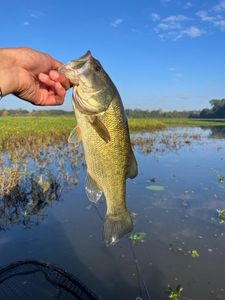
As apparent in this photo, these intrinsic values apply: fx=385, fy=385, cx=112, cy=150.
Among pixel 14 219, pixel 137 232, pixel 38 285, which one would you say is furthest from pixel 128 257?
pixel 14 219

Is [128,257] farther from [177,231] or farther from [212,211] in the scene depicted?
[212,211]

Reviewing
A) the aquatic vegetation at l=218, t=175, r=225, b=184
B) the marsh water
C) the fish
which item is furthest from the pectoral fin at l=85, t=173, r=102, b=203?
the aquatic vegetation at l=218, t=175, r=225, b=184

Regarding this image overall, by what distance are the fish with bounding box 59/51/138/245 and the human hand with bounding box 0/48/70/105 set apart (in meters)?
0.32

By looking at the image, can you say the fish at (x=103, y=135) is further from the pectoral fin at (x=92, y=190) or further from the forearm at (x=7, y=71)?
the forearm at (x=7, y=71)

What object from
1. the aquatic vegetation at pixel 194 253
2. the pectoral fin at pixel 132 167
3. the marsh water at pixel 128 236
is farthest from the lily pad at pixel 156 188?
the pectoral fin at pixel 132 167

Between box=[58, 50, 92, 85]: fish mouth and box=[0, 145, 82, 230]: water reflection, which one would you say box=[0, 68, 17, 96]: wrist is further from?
box=[0, 145, 82, 230]: water reflection

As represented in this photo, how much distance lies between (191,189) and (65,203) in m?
3.88

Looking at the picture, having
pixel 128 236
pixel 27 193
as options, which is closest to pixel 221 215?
pixel 128 236

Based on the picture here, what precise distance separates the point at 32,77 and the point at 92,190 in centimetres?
95

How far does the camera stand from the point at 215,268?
633 centimetres

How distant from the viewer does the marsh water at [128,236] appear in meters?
6.00

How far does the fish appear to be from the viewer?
2.29m

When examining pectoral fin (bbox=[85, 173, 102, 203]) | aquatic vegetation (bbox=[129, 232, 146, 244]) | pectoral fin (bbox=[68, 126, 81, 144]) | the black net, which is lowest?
aquatic vegetation (bbox=[129, 232, 146, 244])

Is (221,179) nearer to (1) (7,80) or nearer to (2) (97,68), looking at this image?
(1) (7,80)
